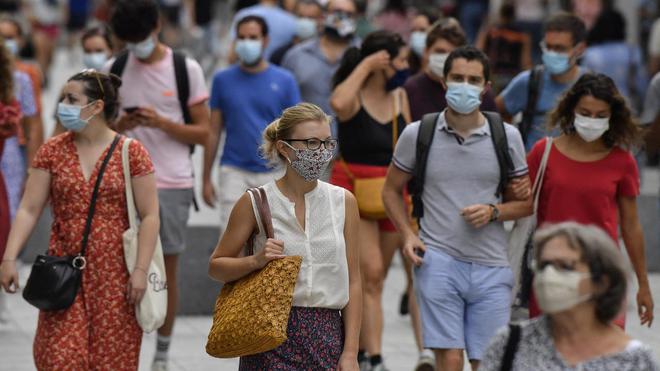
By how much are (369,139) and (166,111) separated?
1.10m

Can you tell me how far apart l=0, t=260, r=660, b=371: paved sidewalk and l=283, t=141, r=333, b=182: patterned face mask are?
10.4ft

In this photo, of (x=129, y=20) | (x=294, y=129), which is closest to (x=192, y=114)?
(x=129, y=20)

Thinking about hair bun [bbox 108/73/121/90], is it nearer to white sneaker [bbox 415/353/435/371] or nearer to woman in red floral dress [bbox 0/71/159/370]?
woman in red floral dress [bbox 0/71/159/370]

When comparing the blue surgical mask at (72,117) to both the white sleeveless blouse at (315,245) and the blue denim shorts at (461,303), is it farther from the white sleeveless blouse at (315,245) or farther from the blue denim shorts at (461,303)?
the blue denim shorts at (461,303)

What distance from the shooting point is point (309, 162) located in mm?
5387

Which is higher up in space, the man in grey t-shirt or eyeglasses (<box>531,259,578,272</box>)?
eyeglasses (<box>531,259,578,272</box>)

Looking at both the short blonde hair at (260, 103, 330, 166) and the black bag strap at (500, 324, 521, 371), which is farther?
the short blonde hair at (260, 103, 330, 166)

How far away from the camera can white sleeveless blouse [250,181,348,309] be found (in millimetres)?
5355

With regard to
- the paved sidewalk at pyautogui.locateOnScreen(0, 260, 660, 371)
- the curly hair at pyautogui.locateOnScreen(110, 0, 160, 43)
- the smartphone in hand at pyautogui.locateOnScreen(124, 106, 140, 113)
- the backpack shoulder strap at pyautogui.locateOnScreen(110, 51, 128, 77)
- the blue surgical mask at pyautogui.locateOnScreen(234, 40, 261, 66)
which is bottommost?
the paved sidewalk at pyautogui.locateOnScreen(0, 260, 660, 371)

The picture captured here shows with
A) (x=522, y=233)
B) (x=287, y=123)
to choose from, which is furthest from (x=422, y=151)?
(x=287, y=123)

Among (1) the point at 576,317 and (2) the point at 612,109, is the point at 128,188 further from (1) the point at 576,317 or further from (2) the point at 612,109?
(1) the point at 576,317

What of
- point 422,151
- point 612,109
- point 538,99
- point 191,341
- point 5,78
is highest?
point 612,109

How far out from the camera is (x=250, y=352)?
5.27 m

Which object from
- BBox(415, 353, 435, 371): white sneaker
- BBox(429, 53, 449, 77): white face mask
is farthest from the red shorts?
BBox(415, 353, 435, 371): white sneaker
